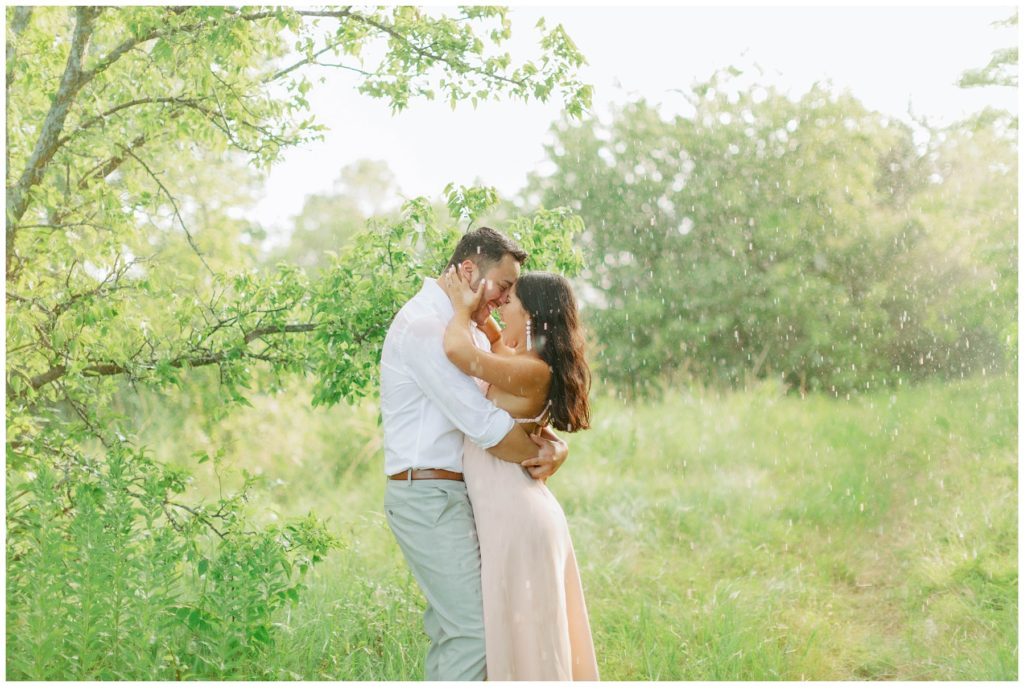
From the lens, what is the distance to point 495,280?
3.96m

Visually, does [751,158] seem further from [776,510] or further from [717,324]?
[776,510]

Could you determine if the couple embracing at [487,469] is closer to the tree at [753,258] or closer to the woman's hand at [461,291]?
the woman's hand at [461,291]

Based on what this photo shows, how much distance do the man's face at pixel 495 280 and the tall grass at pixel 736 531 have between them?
6.28ft

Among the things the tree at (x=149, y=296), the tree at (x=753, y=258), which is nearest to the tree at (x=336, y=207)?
the tree at (x=753, y=258)

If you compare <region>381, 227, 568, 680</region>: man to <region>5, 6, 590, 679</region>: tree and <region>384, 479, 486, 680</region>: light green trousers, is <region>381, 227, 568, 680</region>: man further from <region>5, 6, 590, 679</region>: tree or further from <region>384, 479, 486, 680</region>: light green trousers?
<region>5, 6, 590, 679</region>: tree

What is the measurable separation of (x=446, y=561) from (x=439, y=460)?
383 mm

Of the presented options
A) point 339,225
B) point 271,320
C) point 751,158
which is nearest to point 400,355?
point 271,320

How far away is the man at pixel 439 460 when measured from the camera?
3.60 metres

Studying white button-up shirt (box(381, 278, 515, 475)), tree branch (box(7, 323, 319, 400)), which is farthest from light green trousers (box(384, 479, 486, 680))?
tree branch (box(7, 323, 319, 400))

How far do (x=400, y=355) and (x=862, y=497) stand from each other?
7250 mm

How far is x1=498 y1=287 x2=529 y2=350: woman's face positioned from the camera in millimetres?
3838

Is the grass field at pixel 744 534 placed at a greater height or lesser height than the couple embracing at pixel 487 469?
lesser

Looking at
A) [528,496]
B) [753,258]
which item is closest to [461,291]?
[528,496]

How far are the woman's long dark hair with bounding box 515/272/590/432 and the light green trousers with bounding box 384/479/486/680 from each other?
51 centimetres
